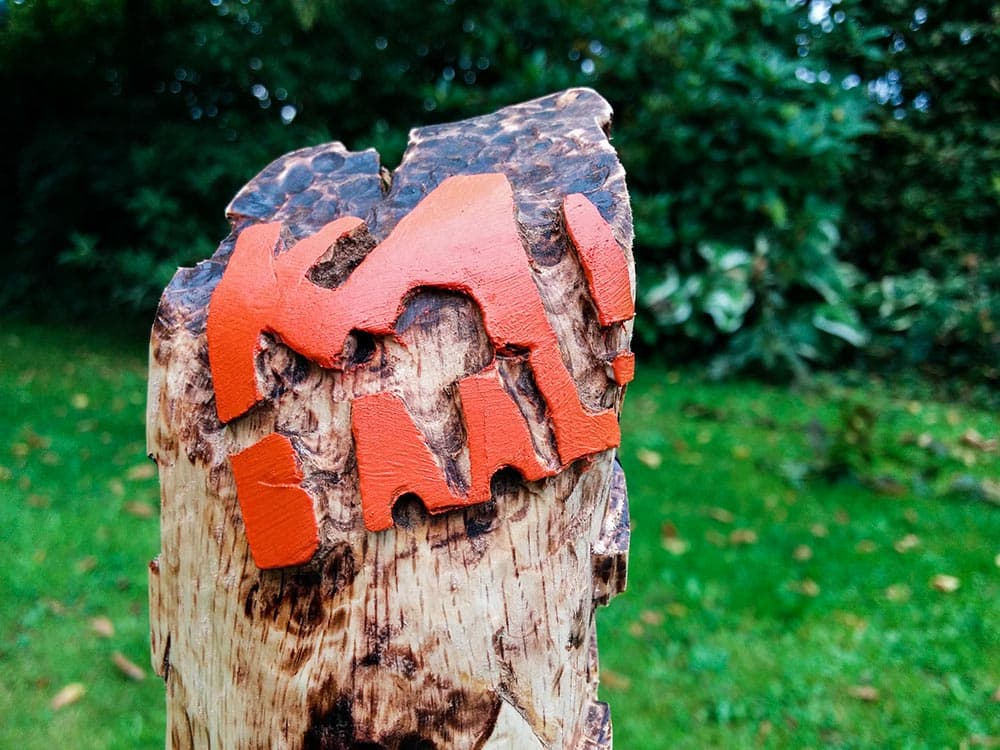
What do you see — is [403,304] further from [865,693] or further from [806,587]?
[806,587]

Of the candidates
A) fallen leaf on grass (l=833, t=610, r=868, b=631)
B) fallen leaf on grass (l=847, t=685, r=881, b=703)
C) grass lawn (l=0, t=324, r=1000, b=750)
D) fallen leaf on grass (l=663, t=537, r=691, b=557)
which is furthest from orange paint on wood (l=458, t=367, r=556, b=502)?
fallen leaf on grass (l=663, t=537, r=691, b=557)

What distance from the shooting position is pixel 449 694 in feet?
3.71

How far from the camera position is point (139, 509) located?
3387 mm

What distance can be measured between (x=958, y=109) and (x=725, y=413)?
3101 mm

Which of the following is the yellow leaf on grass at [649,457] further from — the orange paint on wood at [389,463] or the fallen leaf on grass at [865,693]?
the orange paint on wood at [389,463]

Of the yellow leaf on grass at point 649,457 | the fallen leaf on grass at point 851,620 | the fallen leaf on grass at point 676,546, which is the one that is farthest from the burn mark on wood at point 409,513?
the yellow leaf on grass at point 649,457

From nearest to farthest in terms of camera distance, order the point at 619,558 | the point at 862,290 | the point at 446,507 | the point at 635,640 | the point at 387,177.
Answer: the point at 446,507 < the point at 619,558 < the point at 387,177 < the point at 635,640 < the point at 862,290

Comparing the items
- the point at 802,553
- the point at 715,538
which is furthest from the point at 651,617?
the point at 802,553

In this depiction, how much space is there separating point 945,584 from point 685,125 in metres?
3.58

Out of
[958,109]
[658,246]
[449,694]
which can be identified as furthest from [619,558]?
[958,109]

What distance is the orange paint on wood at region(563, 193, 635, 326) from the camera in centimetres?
118

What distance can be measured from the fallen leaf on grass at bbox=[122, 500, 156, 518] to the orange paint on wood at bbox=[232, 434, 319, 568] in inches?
101

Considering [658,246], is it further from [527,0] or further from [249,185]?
[249,185]

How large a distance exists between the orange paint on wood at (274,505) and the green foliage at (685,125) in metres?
4.05
